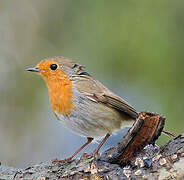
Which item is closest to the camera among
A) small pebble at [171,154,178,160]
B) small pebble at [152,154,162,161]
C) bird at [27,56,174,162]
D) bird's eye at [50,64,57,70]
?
small pebble at [171,154,178,160]

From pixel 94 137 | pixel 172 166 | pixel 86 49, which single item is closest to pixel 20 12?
pixel 86 49

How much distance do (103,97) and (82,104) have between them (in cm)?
28

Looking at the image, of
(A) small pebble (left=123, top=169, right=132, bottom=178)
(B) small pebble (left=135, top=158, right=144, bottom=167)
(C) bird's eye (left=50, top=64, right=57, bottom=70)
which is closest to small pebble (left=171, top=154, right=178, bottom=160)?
(B) small pebble (left=135, top=158, right=144, bottom=167)

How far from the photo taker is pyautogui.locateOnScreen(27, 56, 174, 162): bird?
3.64 m

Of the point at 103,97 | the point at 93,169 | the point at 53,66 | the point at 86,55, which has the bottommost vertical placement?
the point at 93,169

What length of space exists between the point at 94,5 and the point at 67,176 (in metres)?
3.62

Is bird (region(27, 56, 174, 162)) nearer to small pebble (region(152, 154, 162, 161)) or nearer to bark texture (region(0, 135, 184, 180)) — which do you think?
bark texture (region(0, 135, 184, 180))

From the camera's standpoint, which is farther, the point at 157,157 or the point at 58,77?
the point at 58,77

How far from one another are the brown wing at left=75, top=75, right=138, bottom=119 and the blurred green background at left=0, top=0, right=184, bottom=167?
3.96 feet

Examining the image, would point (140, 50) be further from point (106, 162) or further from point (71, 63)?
point (106, 162)

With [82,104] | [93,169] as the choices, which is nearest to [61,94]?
[82,104]

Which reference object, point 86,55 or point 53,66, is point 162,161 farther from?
point 86,55

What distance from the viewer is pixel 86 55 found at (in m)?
6.04

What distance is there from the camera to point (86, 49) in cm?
605
